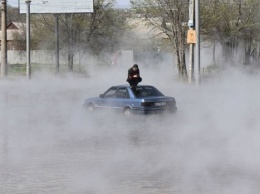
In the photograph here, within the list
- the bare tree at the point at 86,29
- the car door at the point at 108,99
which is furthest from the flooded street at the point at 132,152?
the bare tree at the point at 86,29

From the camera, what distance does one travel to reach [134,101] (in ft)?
67.4

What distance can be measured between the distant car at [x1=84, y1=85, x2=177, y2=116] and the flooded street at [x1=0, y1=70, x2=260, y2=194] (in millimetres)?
401

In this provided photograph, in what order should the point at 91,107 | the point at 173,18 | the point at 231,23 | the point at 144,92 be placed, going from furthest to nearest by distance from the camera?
the point at 231,23 → the point at 173,18 → the point at 91,107 → the point at 144,92

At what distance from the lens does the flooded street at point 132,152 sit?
952cm

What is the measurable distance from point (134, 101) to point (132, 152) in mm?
7930

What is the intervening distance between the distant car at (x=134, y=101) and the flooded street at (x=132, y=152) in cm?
40

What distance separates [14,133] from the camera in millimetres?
15750

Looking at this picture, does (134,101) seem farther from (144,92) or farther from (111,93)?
(111,93)

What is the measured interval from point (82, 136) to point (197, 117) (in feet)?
15.6

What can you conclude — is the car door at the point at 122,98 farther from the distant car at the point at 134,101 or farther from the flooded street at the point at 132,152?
the flooded street at the point at 132,152

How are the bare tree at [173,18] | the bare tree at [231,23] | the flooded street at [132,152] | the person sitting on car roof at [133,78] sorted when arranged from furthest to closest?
the bare tree at [231,23], the bare tree at [173,18], the person sitting on car roof at [133,78], the flooded street at [132,152]

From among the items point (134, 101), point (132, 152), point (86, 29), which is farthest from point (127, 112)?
point (86, 29)

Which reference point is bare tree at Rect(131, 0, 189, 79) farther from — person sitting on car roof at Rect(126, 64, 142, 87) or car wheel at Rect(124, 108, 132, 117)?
car wheel at Rect(124, 108, 132, 117)

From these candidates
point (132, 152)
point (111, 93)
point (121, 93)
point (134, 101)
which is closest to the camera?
point (132, 152)
